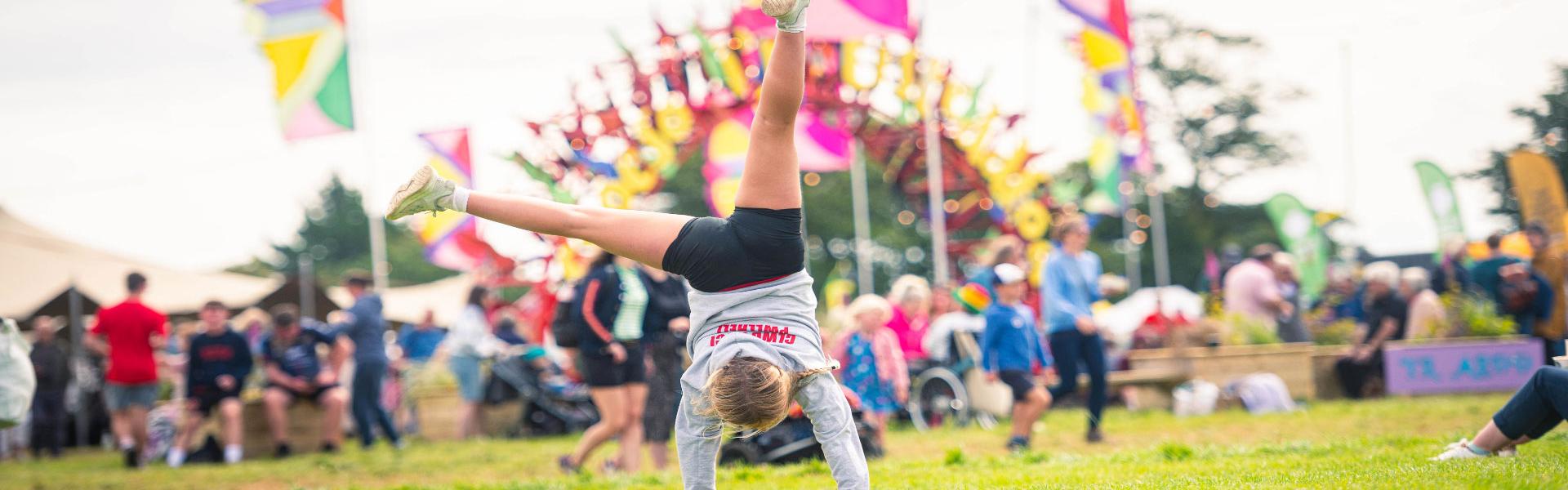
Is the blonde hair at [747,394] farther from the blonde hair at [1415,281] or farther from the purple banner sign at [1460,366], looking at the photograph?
the blonde hair at [1415,281]

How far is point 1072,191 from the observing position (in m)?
19.7

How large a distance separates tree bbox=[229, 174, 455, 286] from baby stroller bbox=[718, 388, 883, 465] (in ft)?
186

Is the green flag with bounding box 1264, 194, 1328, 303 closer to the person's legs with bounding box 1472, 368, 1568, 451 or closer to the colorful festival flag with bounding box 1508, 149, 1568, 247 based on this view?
the colorful festival flag with bounding box 1508, 149, 1568, 247

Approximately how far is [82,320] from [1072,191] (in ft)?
50.5

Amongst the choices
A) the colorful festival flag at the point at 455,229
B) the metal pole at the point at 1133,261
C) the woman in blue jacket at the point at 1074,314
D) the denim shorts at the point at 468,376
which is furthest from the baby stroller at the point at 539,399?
the metal pole at the point at 1133,261

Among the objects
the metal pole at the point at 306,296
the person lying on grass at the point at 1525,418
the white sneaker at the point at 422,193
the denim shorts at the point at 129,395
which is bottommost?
the person lying on grass at the point at 1525,418

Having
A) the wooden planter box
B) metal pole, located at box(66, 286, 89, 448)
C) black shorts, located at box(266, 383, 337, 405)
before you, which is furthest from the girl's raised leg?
metal pole, located at box(66, 286, 89, 448)

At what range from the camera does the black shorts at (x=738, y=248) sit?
3.86m

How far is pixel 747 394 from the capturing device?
371 centimetres

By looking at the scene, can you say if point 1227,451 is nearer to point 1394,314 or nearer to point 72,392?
point 1394,314

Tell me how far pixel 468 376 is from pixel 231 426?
2277 mm

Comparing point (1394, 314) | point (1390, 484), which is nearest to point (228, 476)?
point (1390, 484)

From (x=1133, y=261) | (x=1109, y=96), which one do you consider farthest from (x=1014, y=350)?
(x=1133, y=261)

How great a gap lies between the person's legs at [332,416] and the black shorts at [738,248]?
8.49 meters
